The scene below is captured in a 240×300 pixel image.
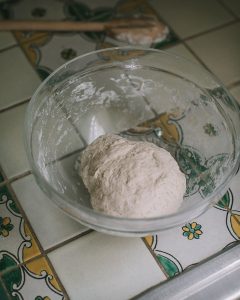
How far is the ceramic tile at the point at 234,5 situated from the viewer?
3.00ft

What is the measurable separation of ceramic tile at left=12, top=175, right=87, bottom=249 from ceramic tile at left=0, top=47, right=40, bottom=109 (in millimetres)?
167

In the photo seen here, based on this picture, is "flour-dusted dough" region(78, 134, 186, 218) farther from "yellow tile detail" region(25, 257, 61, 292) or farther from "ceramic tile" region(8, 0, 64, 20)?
"ceramic tile" region(8, 0, 64, 20)

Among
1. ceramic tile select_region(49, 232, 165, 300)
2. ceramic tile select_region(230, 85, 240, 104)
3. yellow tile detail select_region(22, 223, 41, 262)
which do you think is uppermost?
ceramic tile select_region(230, 85, 240, 104)

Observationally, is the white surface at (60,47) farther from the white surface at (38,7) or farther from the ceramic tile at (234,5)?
the ceramic tile at (234,5)

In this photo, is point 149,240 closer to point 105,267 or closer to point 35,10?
point 105,267

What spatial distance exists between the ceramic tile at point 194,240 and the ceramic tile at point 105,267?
19 millimetres

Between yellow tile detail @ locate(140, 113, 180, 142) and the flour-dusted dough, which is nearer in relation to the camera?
the flour-dusted dough

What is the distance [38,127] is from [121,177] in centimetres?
15

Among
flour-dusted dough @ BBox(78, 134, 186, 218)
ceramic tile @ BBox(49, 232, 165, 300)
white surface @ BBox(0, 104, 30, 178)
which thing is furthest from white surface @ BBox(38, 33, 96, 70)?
ceramic tile @ BBox(49, 232, 165, 300)

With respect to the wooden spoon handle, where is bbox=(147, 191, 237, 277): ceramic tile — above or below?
below

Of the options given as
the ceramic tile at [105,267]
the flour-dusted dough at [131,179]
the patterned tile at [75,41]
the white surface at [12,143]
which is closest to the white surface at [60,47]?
the patterned tile at [75,41]

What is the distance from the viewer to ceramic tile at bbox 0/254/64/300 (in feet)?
1.96

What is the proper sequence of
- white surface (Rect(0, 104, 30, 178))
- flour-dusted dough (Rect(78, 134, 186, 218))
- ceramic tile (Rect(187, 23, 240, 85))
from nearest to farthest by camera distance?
flour-dusted dough (Rect(78, 134, 186, 218)) < white surface (Rect(0, 104, 30, 178)) < ceramic tile (Rect(187, 23, 240, 85))

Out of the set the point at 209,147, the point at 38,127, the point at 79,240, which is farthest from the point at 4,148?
the point at 209,147
